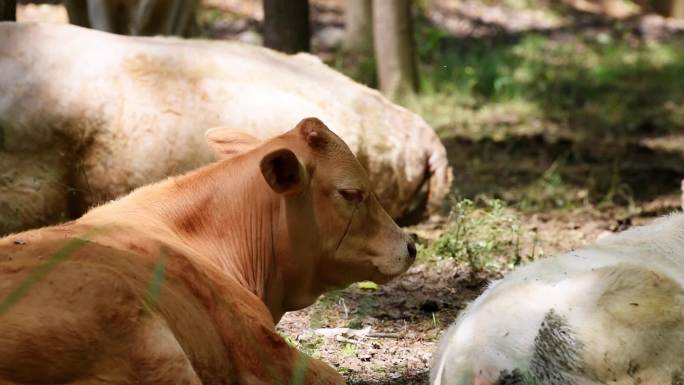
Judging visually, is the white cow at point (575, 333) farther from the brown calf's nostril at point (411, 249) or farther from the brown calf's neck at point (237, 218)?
the brown calf's neck at point (237, 218)

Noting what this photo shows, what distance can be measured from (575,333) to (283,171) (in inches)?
53.9

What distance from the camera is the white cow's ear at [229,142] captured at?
5684 millimetres

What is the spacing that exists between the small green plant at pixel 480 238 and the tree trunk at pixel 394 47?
15.9 ft

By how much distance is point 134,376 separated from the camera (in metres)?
3.95

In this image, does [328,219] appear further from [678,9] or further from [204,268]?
[678,9]

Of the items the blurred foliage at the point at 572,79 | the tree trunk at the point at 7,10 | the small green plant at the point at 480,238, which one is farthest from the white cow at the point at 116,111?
the blurred foliage at the point at 572,79

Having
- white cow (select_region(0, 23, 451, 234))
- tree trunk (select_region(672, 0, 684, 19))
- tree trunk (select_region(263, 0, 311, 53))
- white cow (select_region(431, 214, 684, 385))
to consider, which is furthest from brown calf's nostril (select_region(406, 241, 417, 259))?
tree trunk (select_region(672, 0, 684, 19))

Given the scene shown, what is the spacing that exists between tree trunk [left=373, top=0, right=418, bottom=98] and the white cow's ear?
7.52 metres

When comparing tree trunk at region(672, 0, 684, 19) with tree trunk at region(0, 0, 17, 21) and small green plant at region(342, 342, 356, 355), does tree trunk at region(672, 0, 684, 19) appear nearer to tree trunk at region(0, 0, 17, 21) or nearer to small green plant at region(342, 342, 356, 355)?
tree trunk at region(0, 0, 17, 21)

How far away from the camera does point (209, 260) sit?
5016 mm

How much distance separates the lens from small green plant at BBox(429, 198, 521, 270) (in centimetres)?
793

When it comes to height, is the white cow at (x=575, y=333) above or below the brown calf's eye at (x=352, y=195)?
below

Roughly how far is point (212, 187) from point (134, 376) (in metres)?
1.41

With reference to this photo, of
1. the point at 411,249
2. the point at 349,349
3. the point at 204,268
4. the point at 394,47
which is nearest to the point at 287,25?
the point at 394,47
